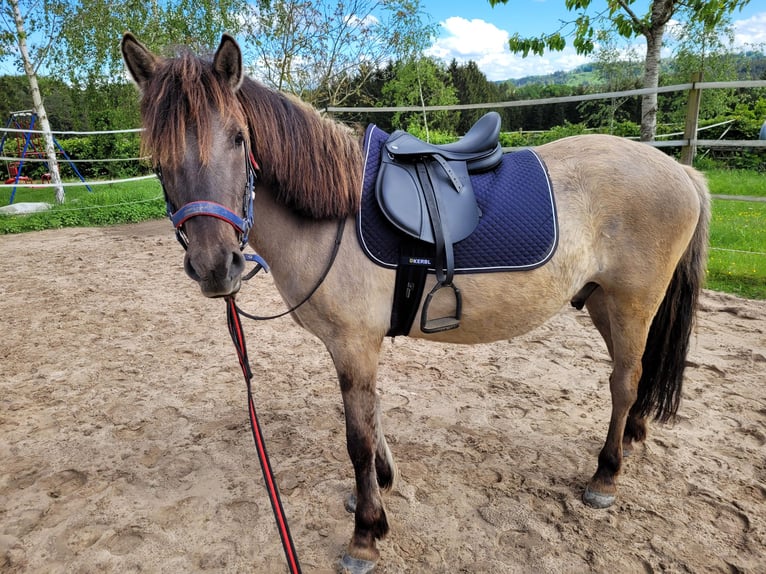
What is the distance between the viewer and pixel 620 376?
2201mm

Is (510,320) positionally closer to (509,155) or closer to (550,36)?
(509,155)

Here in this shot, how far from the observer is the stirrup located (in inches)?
73.7

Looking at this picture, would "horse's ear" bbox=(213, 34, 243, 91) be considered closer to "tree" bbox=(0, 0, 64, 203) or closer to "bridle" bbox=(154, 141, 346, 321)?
"bridle" bbox=(154, 141, 346, 321)

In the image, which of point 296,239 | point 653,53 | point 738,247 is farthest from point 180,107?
point 653,53

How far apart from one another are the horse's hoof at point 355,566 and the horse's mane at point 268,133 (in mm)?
1343

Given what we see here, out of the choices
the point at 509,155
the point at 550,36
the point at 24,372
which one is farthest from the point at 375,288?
the point at 550,36

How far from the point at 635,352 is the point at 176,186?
2041 millimetres

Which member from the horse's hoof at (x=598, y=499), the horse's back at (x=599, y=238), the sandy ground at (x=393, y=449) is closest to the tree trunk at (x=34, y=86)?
the sandy ground at (x=393, y=449)

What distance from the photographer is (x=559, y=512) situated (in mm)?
2088

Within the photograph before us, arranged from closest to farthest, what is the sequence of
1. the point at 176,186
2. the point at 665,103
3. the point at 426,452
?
the point at 176,186
the point at 426,452
the point at 665,103

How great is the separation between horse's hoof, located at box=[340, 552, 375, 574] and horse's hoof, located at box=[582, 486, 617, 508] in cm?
103

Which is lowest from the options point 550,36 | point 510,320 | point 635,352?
point 635,352

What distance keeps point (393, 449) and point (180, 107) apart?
1.97 metres

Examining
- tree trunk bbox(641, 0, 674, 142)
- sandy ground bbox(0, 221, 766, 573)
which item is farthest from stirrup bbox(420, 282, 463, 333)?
tree trunk bbox(641, 0, 674, 142)
